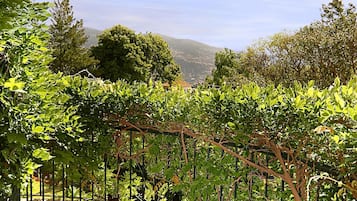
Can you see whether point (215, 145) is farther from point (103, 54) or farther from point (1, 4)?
point (103, 54)

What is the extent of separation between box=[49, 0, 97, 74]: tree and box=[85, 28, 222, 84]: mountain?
638 centimetres

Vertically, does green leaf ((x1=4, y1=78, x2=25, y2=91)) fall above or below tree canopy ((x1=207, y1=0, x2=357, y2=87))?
below

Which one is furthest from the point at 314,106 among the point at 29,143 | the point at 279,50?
the point at 279,50

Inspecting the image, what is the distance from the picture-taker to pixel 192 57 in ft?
92.4

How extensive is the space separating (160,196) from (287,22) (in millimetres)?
15754

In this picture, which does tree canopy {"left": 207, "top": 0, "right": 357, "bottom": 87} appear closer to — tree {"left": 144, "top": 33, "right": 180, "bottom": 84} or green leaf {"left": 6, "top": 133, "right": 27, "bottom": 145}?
green leaf {"left": 6, "top": 133, "right": 27, "bottom": 145}

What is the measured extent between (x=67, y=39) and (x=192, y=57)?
41.6 feet

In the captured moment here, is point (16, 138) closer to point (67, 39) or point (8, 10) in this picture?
point (8, 10)

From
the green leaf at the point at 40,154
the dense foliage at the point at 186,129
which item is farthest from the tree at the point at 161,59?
the green leaf at the point at 40,154

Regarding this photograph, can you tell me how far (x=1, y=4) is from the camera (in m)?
1.63

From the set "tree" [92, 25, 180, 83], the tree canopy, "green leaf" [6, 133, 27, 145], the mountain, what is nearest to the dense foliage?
"green leaf" [6, 133, 27, 145]

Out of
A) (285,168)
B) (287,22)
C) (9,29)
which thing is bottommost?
(285,168)

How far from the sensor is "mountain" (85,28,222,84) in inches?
1017

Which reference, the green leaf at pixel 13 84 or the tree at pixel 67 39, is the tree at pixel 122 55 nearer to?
the tree at pixel 67 39
